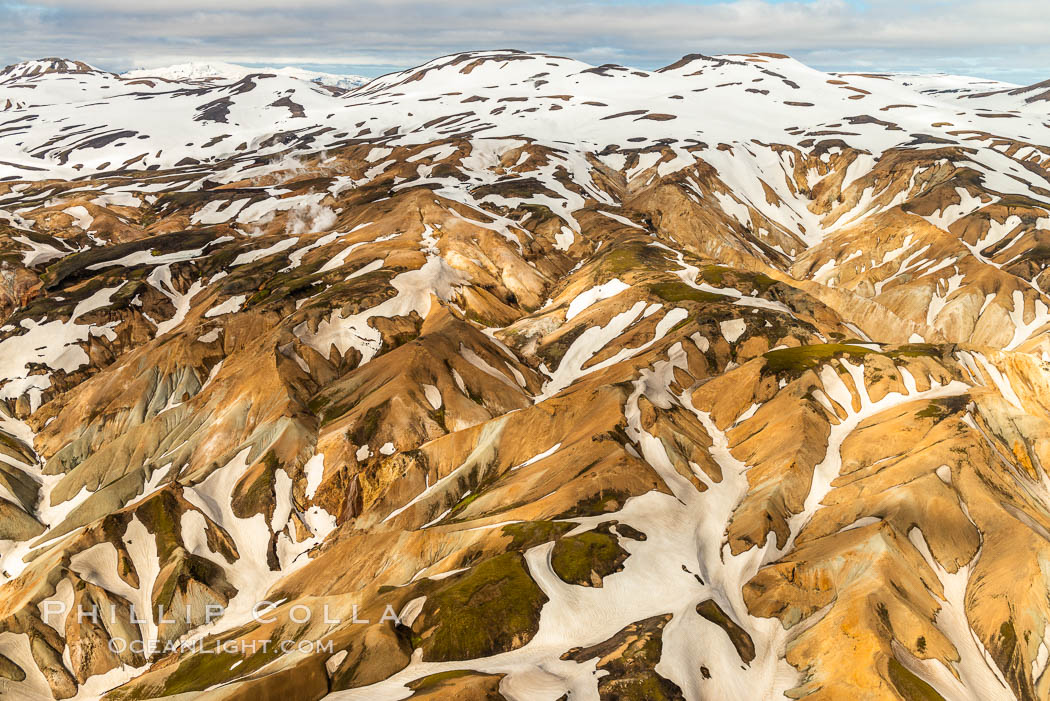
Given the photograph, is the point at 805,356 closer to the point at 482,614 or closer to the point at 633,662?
the point at 633,662

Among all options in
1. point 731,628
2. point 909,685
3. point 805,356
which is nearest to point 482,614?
point 731,628

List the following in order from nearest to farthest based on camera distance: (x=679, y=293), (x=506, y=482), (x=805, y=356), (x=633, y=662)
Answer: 1. (x=633, y=662)
2. (x=506, y=482)
3. (x=805, y=356)
4. (x=679, y=293)

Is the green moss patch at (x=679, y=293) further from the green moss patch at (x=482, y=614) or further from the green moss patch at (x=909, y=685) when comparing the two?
the green moss patch at (x=909, y=685)

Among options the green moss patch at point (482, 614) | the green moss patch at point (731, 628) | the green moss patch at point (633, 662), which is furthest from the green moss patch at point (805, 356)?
the green moss patch at point (482, 614)

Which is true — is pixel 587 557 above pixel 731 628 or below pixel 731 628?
above

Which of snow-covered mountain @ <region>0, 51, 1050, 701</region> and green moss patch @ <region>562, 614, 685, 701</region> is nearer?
green moss patch @ <region>562, 614, 685, 701</region>

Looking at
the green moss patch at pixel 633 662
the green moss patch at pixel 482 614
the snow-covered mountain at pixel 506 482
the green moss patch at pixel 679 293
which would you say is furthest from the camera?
the green moss patch at pixel 679 293

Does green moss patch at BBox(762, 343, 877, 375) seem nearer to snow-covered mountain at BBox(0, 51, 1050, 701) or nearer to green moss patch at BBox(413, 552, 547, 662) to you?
snow-covered mountain at BBox(0, 51, 1050, 701)

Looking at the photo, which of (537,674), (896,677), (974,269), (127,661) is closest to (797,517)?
(896,677)

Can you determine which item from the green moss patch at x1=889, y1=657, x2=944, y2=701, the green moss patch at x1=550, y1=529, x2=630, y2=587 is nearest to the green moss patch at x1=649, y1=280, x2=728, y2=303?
the green moss patch at x1=550, y1=529, x2=630, y2=587

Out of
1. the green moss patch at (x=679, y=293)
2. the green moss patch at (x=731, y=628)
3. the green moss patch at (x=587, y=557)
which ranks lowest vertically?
the green moss patch at (x=731, y=628)

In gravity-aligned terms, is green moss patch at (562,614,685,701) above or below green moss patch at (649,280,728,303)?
below
